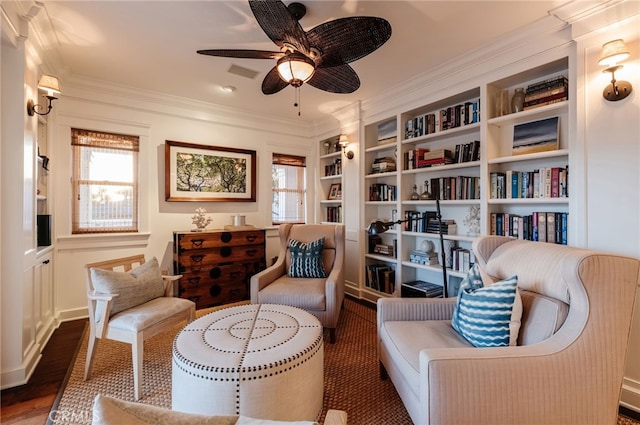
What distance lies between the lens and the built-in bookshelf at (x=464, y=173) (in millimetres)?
2195

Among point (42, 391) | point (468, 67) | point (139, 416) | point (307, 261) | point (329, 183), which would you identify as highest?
point (468, 67)

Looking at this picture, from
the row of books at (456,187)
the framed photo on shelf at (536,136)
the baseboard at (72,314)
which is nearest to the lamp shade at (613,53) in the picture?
the framed photo on shelf at (536,136)

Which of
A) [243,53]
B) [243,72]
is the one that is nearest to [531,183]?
[243,53]

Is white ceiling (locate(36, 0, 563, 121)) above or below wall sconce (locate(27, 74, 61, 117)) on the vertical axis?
above

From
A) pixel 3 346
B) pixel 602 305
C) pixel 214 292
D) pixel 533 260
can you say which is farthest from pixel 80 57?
pixel 602 305

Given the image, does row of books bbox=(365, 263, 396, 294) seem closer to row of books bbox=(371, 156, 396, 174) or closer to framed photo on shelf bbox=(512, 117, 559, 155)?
row of books bbox=(371, 156, 396, 174)

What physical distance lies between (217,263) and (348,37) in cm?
273

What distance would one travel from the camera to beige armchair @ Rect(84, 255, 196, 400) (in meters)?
1.82

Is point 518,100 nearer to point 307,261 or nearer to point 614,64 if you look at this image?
point 614,64

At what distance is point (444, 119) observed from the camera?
2.87 metres

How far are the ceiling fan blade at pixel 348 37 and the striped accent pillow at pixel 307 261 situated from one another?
1811 mm

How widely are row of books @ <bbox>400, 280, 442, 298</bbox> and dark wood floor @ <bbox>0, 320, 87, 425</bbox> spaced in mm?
2925

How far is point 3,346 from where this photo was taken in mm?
1864

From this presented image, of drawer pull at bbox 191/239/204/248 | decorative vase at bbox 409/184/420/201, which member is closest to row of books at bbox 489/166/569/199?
decorative vase at bbox 409/184/420/201
